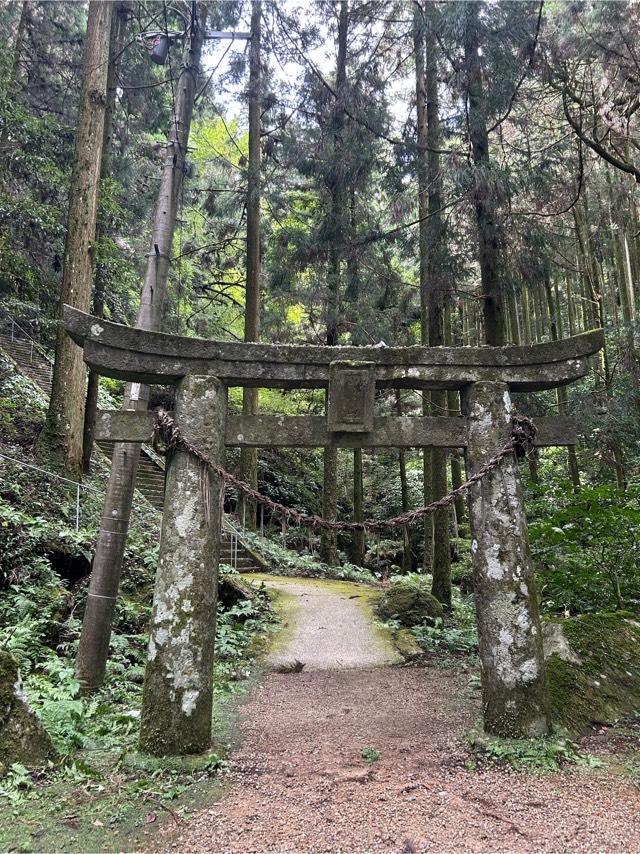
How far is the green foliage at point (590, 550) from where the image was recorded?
5.68 metres

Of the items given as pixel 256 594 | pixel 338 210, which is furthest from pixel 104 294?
pixel 256 594

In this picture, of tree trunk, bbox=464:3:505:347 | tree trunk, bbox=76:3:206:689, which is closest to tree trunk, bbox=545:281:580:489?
tree trunk, bbox=464:3:505:347

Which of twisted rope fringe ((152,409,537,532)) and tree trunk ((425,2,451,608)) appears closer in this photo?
twisted rope fringe ((152,409,537,532))

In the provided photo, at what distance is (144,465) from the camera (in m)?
15.0

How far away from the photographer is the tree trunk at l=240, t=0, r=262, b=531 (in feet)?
40.0

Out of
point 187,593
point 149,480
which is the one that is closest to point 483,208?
point 187,593

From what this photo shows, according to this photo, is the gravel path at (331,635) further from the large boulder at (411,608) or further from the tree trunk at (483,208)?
the tree trunk at (483,208)

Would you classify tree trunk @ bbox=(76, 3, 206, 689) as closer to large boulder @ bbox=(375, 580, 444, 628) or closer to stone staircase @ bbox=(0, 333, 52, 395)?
large boulder @ bbox=(375, 580, 444, 628)

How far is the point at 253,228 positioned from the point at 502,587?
1141 cm

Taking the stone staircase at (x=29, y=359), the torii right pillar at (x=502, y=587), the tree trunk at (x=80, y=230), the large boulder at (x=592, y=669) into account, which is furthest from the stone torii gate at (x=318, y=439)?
the stone staircase at (x=29, y=359)

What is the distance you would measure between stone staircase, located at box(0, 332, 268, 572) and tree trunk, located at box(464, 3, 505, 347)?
7211 mm

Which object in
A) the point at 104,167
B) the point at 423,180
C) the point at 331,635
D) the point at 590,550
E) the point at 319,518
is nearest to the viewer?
the point at 319,518

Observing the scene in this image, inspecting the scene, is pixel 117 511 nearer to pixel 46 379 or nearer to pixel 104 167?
pixel 104 167

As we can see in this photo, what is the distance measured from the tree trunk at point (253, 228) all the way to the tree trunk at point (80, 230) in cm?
416
